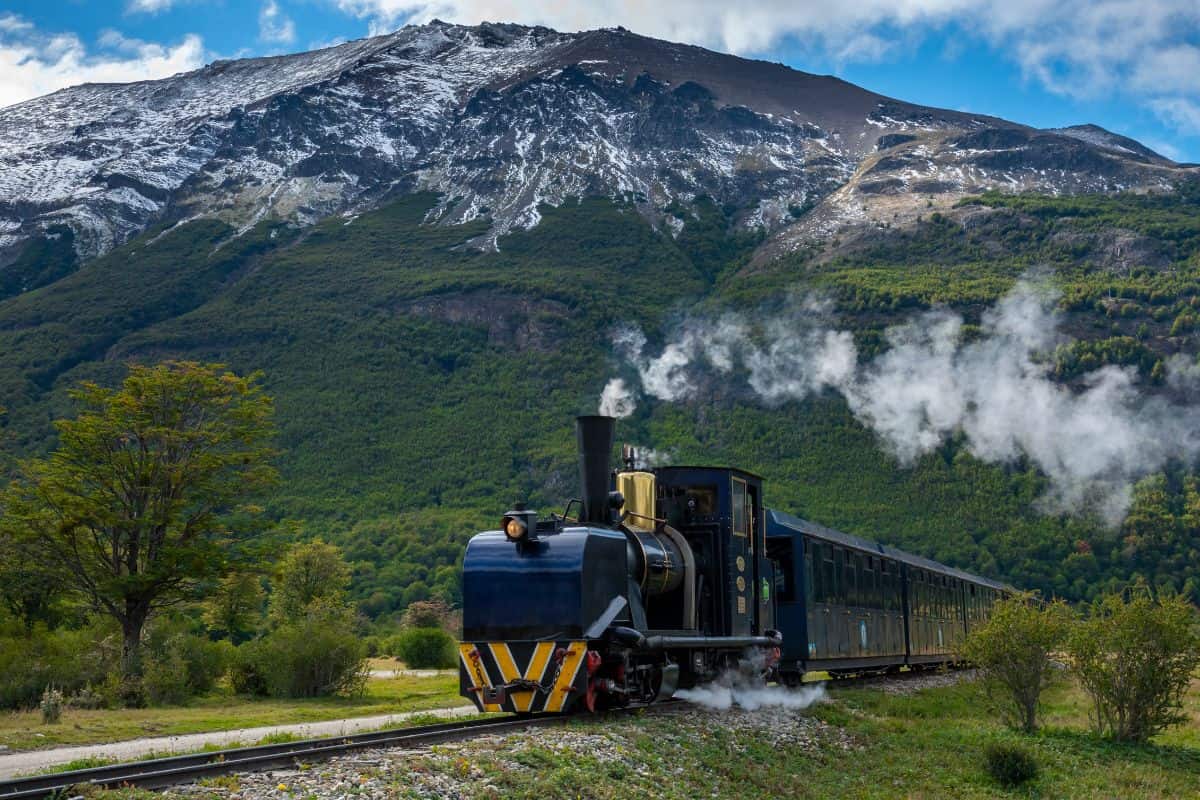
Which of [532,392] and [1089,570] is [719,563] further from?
[532,392]

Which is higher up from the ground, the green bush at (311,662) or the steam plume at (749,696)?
the steam plume at (749,696)

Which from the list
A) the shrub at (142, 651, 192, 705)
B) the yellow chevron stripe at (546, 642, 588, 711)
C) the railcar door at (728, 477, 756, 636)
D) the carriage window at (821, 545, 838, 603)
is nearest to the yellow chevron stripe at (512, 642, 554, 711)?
the yellow chevron stripe at (546, 642, 588, 711)

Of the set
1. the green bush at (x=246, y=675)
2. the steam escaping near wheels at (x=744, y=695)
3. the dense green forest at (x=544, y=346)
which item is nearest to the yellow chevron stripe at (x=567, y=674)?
the steam escaping near wheels at (x=744, y=695)

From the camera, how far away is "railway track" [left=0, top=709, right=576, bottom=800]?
400 inches

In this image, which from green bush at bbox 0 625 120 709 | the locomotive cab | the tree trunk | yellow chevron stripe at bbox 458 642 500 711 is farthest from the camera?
the tree trunk

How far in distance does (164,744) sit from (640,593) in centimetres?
787

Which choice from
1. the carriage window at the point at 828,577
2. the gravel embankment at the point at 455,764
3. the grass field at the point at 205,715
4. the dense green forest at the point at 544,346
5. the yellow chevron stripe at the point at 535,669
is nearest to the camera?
the gravel embankment at the point at 455,764

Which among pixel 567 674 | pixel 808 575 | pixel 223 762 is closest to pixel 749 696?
pixel 808 575

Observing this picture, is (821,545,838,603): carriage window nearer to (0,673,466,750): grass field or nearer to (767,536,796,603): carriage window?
(767,536,796,603): carriage window

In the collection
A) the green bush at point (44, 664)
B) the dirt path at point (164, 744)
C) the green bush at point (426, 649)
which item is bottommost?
the green bush at point (426, 649)

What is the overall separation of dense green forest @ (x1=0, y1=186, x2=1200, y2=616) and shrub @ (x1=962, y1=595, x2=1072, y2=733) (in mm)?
56765

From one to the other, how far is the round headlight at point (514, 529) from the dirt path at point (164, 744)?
460 centimetres

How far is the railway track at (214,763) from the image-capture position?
10.2m

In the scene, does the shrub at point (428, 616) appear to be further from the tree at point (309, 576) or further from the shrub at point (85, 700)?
the shrub at point (85, 700)
